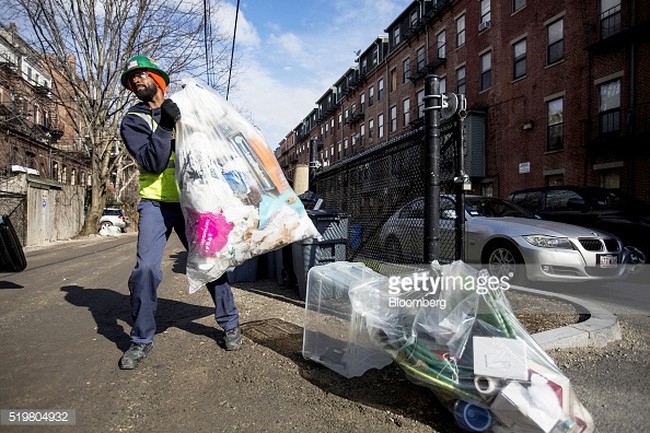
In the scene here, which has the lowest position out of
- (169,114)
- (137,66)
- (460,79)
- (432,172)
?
(432,172)

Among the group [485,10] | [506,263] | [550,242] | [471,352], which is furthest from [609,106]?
[471,352]

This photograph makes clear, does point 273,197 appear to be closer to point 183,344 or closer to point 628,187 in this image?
point 183,344

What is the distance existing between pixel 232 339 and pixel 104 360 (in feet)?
2.89

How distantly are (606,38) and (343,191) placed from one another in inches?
578

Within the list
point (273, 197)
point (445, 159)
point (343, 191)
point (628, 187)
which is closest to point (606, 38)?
point (628, 187)

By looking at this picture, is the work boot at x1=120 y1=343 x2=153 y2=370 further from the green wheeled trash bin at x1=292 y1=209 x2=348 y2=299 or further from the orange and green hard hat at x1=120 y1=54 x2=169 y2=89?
the green wheeled trash bin at x1=292 y1=209 x2=348 y2=299

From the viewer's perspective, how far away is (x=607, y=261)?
217 inches

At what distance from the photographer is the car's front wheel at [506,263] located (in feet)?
18.4

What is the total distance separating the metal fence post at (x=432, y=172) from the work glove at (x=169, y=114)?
1795 millimetres

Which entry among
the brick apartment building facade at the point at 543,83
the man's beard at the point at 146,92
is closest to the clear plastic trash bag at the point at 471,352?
the man's beard at the point at 146,92

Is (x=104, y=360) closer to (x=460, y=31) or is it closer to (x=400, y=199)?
(x=400, y=199)

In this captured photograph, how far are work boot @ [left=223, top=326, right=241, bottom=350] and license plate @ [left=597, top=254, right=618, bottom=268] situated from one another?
490cm

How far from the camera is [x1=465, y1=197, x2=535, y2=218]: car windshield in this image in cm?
652

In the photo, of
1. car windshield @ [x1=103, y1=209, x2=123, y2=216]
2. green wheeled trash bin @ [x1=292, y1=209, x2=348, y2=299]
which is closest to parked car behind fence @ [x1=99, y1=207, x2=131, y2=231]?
car windshield @ [x1=103, y1=209, x2=123, y2=216]
